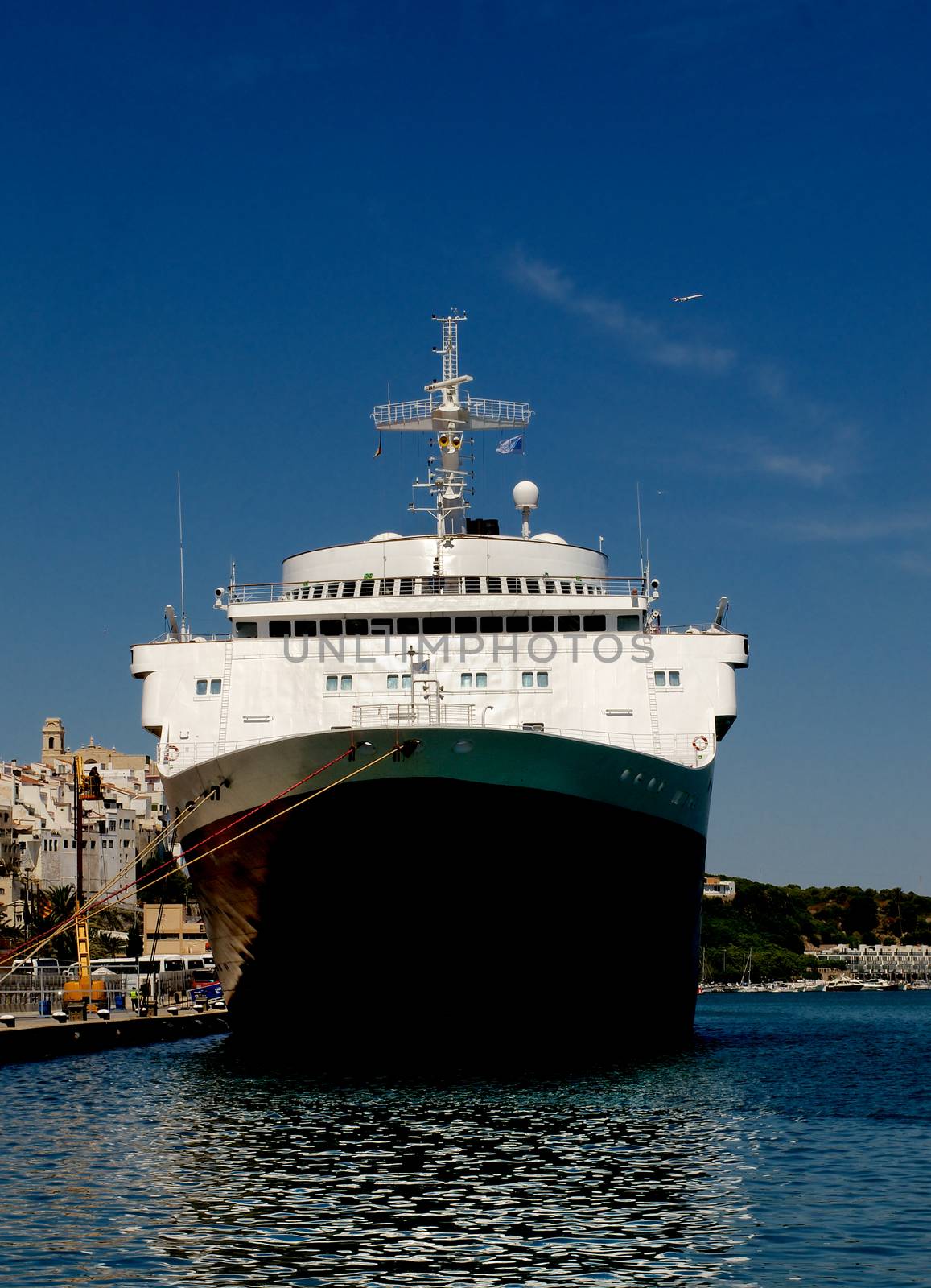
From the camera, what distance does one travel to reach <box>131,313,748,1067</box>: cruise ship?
29719 millimetres

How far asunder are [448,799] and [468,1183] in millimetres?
9794

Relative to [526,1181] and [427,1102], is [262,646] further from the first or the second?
[526,1181]

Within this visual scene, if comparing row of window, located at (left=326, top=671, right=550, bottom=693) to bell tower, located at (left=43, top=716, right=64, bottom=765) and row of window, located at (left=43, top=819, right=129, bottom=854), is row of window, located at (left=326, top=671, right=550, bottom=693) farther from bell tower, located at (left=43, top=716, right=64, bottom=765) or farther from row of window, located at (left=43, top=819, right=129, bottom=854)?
bell tower, located at (left=43, top=716, right=64, bottom=765)

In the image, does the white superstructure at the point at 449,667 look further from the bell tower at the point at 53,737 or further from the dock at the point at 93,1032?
the bell tower at the point at 53,737

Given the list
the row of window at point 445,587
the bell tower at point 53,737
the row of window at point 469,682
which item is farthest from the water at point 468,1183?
the bell tower at point 53,737

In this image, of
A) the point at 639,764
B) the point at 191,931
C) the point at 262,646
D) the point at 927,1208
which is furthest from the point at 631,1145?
the point at 191,931

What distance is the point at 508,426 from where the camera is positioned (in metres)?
48.0

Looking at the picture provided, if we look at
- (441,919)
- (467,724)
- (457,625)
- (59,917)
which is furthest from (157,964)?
(441,919)

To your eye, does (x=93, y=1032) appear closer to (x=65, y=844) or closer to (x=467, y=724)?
(x=467, y=724)

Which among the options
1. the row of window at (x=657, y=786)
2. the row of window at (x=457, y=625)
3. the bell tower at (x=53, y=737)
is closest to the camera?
the row of window at (x=657, y=786)

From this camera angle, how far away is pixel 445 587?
128ft

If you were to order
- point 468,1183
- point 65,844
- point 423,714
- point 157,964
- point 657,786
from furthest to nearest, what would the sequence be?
point 65,844 < point 157,964 < point 423,714 < point 657,786 < point 468,1183

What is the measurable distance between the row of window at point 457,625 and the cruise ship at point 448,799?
0.18 ft

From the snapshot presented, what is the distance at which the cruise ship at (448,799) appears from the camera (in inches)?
1170
